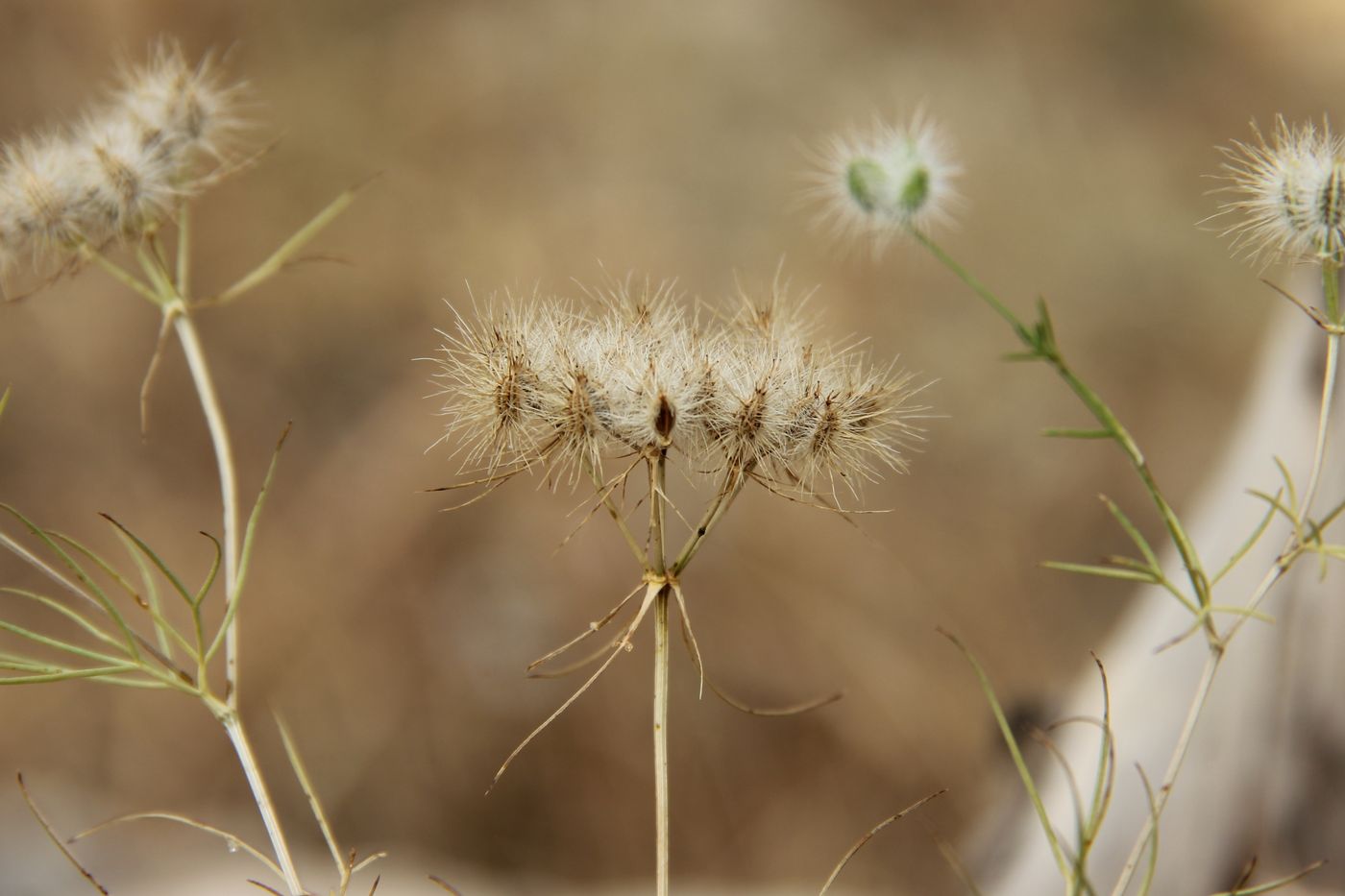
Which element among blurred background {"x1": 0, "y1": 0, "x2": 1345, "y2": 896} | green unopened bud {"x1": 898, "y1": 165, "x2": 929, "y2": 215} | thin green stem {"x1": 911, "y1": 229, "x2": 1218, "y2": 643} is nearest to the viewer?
thin green stem {"x1": 911, "y1": 229, "x2": 1218, "y2": 643}

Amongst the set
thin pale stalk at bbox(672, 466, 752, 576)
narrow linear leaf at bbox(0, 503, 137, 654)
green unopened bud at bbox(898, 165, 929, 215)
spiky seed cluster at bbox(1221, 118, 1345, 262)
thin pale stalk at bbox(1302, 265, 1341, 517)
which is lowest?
narrow linear leaf at bbox(0, 503, 137, 654)

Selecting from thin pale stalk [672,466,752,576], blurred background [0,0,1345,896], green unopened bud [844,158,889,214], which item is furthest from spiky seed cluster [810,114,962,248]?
blurred background [0,0,1345,896]

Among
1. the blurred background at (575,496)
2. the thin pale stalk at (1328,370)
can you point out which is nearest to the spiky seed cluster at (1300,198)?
the thin pale stalk at (1328,370)

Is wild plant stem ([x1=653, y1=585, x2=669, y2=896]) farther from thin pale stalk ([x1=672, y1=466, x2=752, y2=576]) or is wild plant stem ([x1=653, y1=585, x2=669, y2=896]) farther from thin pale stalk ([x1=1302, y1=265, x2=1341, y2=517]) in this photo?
thin pale stalk ([x1=1302, y1=265, x2=1341, y2=517])

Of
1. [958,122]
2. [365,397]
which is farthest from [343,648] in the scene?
[958,122]

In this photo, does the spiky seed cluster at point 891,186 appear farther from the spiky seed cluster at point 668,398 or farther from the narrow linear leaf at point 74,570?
the narrow linear leaf at point 74,570

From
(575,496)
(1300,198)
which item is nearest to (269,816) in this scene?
(1300,198)

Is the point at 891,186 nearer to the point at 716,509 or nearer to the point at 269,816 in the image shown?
the point at 716,509
